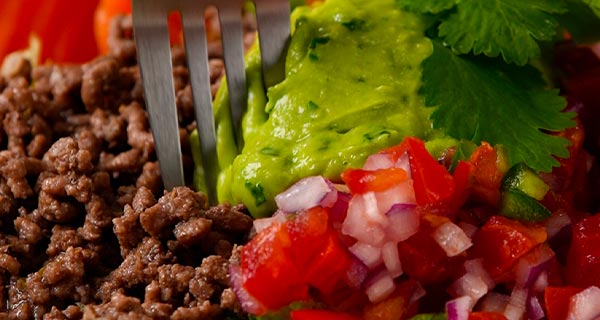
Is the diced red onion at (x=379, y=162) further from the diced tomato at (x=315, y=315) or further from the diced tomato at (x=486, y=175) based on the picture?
the diced tomato at (x=315, y=315)

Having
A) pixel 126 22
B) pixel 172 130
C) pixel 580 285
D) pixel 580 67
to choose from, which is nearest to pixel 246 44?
pixel 126 22

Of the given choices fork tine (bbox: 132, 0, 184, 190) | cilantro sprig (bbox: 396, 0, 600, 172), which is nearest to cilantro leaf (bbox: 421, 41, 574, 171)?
cilantro sprig (bbox: 396, 0, 600, 172)

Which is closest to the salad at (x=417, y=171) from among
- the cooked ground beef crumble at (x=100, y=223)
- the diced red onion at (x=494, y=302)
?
the diced red onion at (x=494, y=302)

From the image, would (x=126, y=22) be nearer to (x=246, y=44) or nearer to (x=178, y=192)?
(x=246, y=44)

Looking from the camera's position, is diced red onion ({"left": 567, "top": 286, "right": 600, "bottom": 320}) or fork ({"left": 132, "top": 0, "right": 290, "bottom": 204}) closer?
diced red onion ({"left": 567, "top": 286, "right": 600, "bottom": 320})

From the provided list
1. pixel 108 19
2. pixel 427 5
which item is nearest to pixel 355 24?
pixel 427 5

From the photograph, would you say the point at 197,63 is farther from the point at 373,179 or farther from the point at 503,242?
the point at 503,242

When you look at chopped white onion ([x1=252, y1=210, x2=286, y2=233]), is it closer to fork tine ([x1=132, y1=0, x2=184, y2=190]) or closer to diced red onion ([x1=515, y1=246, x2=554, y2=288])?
fork tine ([x1=132, y1=0, x2=184, y2=190])
